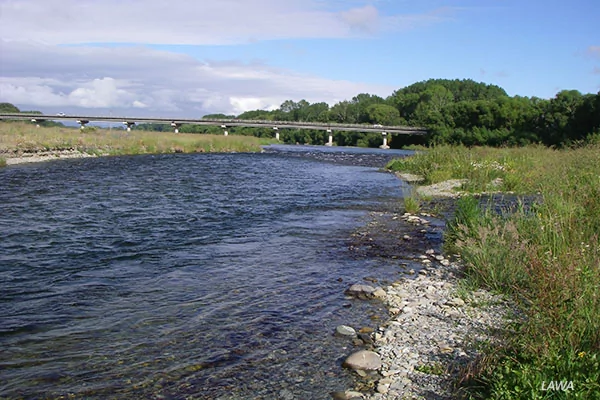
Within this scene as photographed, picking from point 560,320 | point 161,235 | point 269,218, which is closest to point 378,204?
point 269,218

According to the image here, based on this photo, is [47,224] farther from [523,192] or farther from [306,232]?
[523,192]

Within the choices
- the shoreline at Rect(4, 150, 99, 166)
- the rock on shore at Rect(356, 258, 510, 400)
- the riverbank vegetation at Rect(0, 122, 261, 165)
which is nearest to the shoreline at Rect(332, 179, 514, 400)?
the rock on shore at Rect(356, 258, 510, 400)

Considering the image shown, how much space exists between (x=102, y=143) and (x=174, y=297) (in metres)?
47.1

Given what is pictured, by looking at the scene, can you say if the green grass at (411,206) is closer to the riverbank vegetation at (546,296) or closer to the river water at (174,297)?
the river water at (174,297)

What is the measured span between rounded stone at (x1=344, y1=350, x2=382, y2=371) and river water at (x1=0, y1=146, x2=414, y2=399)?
192 millimetres

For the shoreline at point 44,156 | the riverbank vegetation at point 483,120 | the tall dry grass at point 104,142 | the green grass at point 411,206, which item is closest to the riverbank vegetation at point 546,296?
the green grass at point 411,206

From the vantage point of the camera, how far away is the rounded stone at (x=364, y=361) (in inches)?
271

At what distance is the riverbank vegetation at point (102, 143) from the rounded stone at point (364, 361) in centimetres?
3703

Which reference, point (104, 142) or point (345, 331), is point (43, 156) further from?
point (345, 331)

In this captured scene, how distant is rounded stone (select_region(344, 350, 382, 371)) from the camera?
6.88 meters

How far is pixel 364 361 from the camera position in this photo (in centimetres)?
697

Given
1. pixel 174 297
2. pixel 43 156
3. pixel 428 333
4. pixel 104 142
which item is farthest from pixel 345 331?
pixel 104 142

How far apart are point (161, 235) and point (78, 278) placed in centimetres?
469

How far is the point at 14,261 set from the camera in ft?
39.4
